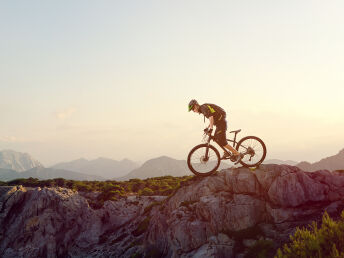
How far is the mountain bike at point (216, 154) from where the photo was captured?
52.8 ft

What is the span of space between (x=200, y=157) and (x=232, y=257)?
249 inches

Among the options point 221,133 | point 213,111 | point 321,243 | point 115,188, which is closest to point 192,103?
point 213,111

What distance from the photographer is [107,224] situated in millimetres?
30547

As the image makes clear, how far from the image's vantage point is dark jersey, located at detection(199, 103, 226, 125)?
16.1 m

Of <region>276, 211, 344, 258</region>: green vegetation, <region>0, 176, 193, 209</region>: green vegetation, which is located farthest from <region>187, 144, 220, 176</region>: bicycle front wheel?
<region>0, 176, 193, 209</region>: green vegetation

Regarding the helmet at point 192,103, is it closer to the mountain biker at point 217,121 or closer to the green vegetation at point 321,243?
the mountain biker at point 217,121

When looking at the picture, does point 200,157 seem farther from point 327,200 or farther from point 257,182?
point 327,200

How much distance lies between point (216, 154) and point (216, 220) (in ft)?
15.7

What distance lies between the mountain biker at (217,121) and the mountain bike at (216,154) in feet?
0.85

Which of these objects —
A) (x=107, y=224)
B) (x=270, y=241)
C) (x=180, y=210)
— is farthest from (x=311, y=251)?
(x=107, y=224)

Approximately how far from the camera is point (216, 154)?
16125 mm

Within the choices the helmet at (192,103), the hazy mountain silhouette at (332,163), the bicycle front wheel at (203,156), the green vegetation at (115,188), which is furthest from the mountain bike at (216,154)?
the hazy mountain silhouette at (332,163)

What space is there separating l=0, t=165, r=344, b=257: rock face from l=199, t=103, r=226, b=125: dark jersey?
4775mm

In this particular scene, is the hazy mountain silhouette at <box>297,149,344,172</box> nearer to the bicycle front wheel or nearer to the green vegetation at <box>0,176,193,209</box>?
the green vegetation at <box>0,176,193,209</box>
